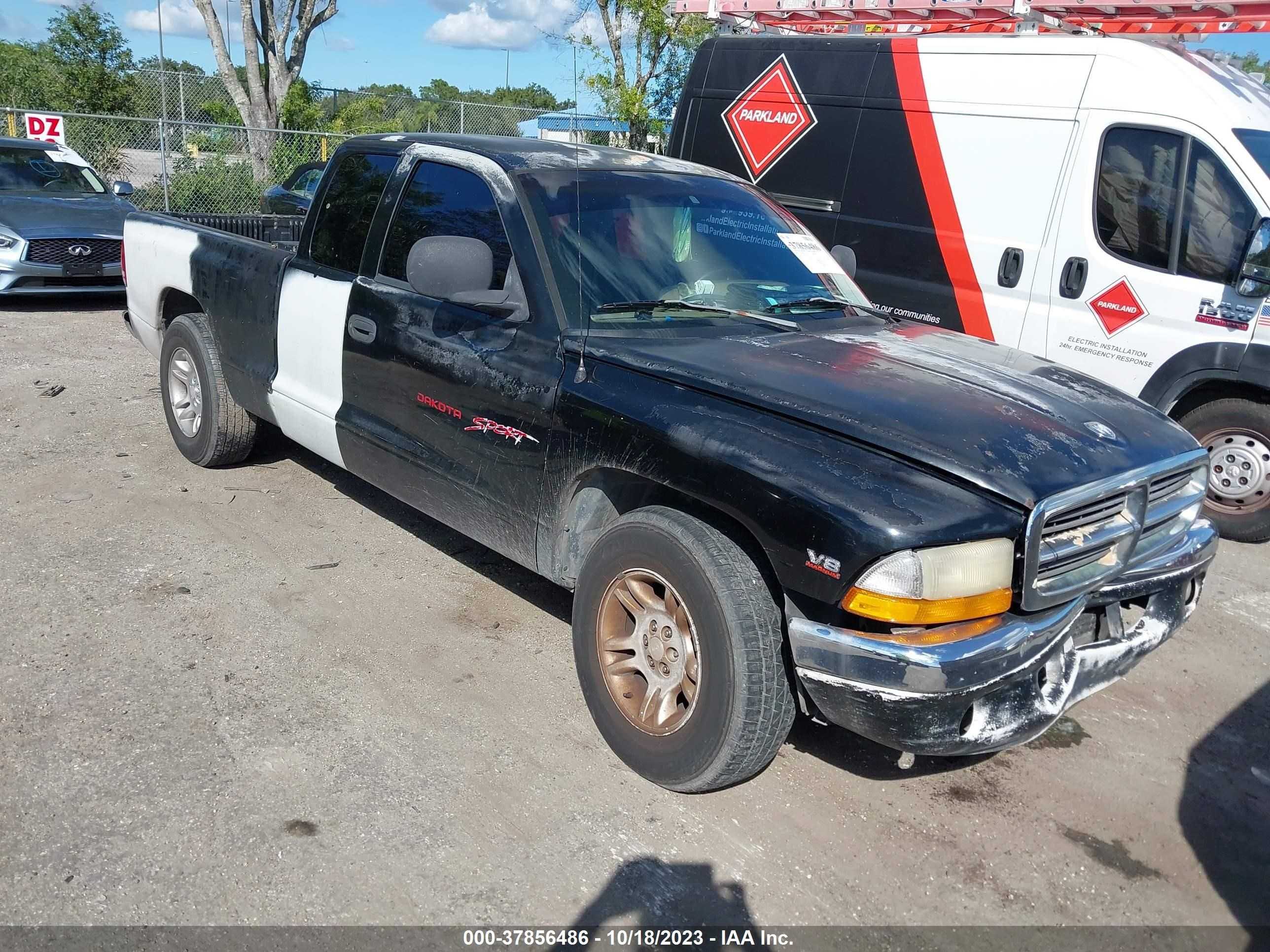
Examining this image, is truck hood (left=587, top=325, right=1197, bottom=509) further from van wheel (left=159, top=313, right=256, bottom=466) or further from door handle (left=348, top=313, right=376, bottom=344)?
van wheel (left=159, top=313, right=256, bottom=466)

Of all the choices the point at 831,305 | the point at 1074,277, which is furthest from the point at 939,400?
the point at 1074,277

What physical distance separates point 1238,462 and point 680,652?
439 centimetres

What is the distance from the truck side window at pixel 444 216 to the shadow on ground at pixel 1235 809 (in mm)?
2960

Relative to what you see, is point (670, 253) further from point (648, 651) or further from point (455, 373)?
point (648, 651)

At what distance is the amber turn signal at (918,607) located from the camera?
2.73 meters

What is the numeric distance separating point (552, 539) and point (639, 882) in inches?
48.6

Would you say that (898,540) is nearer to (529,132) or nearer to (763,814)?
(763,814)

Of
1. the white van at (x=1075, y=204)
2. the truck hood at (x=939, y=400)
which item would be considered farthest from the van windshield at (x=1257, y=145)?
the truck hood at (x=939, y=400)

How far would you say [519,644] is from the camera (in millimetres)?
4230

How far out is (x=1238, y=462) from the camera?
606 centimetres

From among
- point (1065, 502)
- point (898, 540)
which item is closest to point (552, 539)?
point (898, 540)

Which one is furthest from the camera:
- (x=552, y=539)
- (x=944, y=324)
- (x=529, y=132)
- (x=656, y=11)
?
(x=529, y=132)

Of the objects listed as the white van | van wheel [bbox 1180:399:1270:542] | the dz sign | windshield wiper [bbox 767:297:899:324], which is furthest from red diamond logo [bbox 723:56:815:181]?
the dz sign

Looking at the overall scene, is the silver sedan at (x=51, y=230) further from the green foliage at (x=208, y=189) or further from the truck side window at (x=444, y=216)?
the truck side window at (x=444, y=216)
